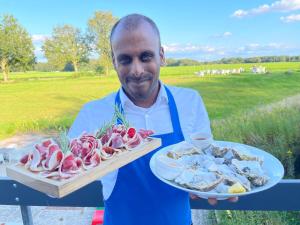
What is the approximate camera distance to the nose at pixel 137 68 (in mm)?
1134

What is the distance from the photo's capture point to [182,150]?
1.15 metres

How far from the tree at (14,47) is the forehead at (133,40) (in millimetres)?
29747

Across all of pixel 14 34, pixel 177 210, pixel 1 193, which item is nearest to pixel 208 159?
pixel 177 210

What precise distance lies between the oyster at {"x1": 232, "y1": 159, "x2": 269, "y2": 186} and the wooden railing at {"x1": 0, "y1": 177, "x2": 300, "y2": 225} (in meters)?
0.34

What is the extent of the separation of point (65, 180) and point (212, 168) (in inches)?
20.4

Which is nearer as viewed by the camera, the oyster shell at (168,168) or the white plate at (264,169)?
the white plate at (264,169)

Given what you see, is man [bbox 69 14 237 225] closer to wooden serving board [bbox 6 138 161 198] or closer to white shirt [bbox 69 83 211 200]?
white shirt [bbox 69 83 211 200]

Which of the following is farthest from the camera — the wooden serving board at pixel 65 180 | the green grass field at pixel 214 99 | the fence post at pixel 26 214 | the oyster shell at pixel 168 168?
the green grass field at pixel 214 99

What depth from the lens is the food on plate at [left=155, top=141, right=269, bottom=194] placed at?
955 mm

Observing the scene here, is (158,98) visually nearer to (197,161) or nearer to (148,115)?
(148,115)

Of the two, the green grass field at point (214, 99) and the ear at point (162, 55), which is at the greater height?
the ear at point (162, 55)

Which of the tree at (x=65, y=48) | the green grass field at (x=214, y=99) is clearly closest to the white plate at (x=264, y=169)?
the green grass field at (x=214, y=99)

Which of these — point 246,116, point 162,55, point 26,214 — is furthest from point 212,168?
point 246,116

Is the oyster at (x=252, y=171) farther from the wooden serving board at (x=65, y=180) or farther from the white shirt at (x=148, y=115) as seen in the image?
the wooden serving board at (x=65, y=180)
